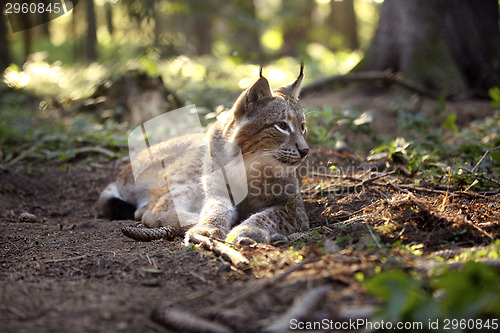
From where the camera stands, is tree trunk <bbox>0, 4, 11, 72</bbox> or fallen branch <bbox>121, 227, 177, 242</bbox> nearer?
fallen branch <bbox>121, 227, 177, 242</bbox>

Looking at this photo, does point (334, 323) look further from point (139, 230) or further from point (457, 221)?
point (139, 230)

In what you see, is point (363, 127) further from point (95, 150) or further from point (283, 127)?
point (95, 150)

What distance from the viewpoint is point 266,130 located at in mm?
4074

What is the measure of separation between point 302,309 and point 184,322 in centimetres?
53

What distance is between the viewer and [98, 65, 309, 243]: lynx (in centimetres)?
391

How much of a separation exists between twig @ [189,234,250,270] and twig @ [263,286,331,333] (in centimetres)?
68

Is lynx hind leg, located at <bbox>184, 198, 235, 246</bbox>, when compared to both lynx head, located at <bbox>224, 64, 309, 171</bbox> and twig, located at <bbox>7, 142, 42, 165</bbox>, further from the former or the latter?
twig, located at <bbox>7, 142, 42, 165</bbox>

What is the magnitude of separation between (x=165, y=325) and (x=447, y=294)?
1.26 metres

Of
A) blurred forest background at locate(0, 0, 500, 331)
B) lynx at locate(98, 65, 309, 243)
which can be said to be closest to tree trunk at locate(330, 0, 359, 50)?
blurred forest background at locate(0, 0, 500, 331)

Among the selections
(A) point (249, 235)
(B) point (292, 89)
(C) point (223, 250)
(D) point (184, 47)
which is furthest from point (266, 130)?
(D) point (184, 47)

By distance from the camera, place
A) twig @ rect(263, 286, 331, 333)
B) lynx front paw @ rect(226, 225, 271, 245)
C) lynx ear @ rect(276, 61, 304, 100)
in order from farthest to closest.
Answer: lynx ear @ rect(276, 61, 304, 100) < lynx front paw @ rect(226, 225, 271, 245) < twig @ rect(263, 286, 331, 333)

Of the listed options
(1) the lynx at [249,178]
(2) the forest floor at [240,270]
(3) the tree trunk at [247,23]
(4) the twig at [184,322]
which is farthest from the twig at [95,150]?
(3) the tree trunk at [247,23]

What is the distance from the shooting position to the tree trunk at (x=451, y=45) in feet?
27.8

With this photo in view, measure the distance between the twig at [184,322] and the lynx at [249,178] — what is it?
4.74 feet
